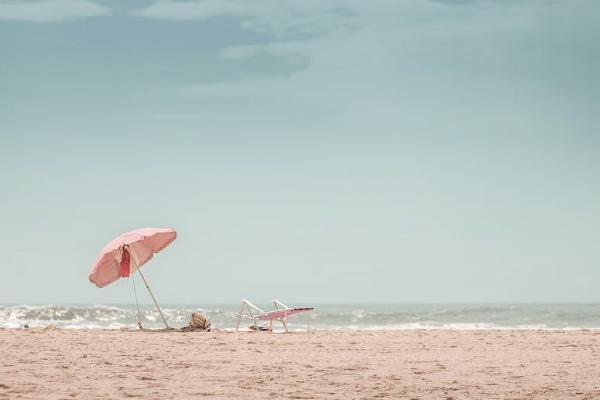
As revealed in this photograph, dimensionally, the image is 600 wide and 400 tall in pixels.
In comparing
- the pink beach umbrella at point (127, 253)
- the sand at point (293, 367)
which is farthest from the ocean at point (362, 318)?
the sand at point (293, 367)

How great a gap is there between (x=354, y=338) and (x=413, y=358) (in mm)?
3989

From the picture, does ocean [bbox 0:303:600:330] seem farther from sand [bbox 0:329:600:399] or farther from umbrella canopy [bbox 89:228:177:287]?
sand [bbox 0:329:600:399]

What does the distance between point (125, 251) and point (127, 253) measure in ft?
0.22

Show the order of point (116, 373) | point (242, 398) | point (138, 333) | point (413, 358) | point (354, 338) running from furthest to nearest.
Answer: point (138, 333)
point (354, 338)
point (413, 358)
point (116, 373)
point (242, 398)

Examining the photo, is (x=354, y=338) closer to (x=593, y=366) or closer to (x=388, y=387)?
(x=593, y=366)

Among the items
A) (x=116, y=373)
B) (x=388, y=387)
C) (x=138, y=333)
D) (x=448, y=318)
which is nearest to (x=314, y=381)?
(x=388, y=387)

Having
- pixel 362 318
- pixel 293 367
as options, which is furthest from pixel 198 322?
pixel 362 318

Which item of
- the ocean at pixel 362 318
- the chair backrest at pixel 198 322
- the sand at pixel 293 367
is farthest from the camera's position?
the ocean at pixel 362 318

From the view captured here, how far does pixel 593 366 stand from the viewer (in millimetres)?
10562

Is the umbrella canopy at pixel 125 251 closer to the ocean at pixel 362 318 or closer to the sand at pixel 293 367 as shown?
the sand at pixel 293 367

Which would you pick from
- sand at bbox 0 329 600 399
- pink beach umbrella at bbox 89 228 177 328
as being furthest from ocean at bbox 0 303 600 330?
sand at bbox 0 329 600 399

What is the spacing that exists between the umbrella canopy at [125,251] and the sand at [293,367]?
2.07m

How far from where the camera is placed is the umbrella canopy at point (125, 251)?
55.6 feet

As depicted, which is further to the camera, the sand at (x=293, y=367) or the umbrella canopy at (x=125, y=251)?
the umbrella canopy at (x=125, y=251)
